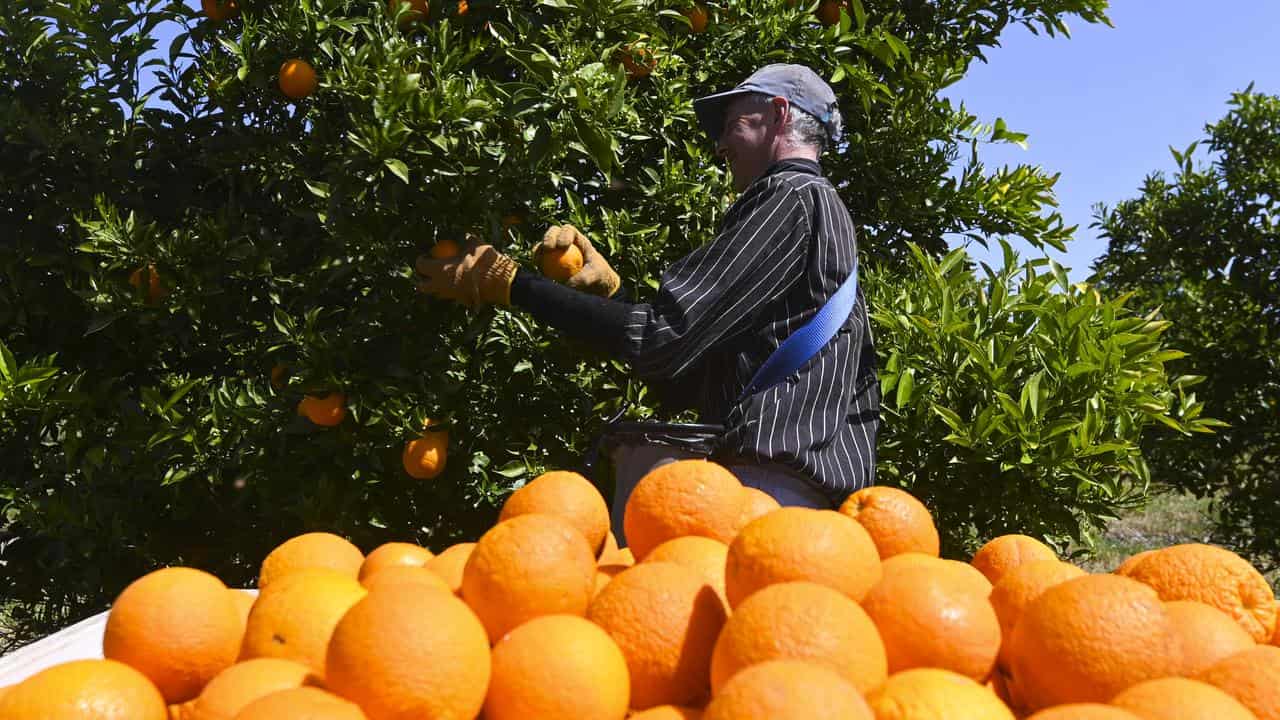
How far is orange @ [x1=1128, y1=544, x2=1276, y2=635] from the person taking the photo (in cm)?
131

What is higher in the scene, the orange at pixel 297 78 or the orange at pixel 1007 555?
the orange at pixel 297 78

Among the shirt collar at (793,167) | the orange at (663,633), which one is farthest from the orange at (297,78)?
the orange at (663,633)

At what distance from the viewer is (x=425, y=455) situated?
9.36ft

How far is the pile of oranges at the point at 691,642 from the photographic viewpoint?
93 centimetres

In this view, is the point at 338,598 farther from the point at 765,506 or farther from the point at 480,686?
the point at 765,506

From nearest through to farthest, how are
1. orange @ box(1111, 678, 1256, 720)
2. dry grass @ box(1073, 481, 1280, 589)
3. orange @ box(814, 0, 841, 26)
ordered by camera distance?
1. orange @ box(1111, 678, 1256, 720)
2. orange @ box(814, 0, 841, 26)
3. dry grass @ box(1073, 481, 1280, 589)

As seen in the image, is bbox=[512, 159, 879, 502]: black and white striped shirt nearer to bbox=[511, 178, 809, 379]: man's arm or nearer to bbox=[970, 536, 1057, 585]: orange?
bbox=[511, 178, 809, 379]: man's arm

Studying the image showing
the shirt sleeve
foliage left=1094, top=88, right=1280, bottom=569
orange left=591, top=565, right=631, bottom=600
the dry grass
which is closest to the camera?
orange left=591, top=565, right=631, bottom=600

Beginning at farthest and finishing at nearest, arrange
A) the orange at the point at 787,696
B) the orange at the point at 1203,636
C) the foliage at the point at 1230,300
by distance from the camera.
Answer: the foliage at the point at 1230,300, the orange at the point at 1203,636, the orange at the point at 787,696

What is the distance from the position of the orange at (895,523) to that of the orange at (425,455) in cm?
171

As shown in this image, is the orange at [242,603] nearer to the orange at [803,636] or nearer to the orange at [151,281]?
the orange at [803,636]

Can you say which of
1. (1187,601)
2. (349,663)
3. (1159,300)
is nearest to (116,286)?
(349,663)

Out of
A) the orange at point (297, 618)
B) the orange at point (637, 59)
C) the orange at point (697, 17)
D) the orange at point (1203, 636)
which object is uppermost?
the orange at point (697, 17)

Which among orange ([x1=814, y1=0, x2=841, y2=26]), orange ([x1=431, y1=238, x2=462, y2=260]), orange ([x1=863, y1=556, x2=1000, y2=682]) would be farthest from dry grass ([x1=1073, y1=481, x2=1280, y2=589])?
orange ([x1=863, y1=556, x2=1000, y2=682])
